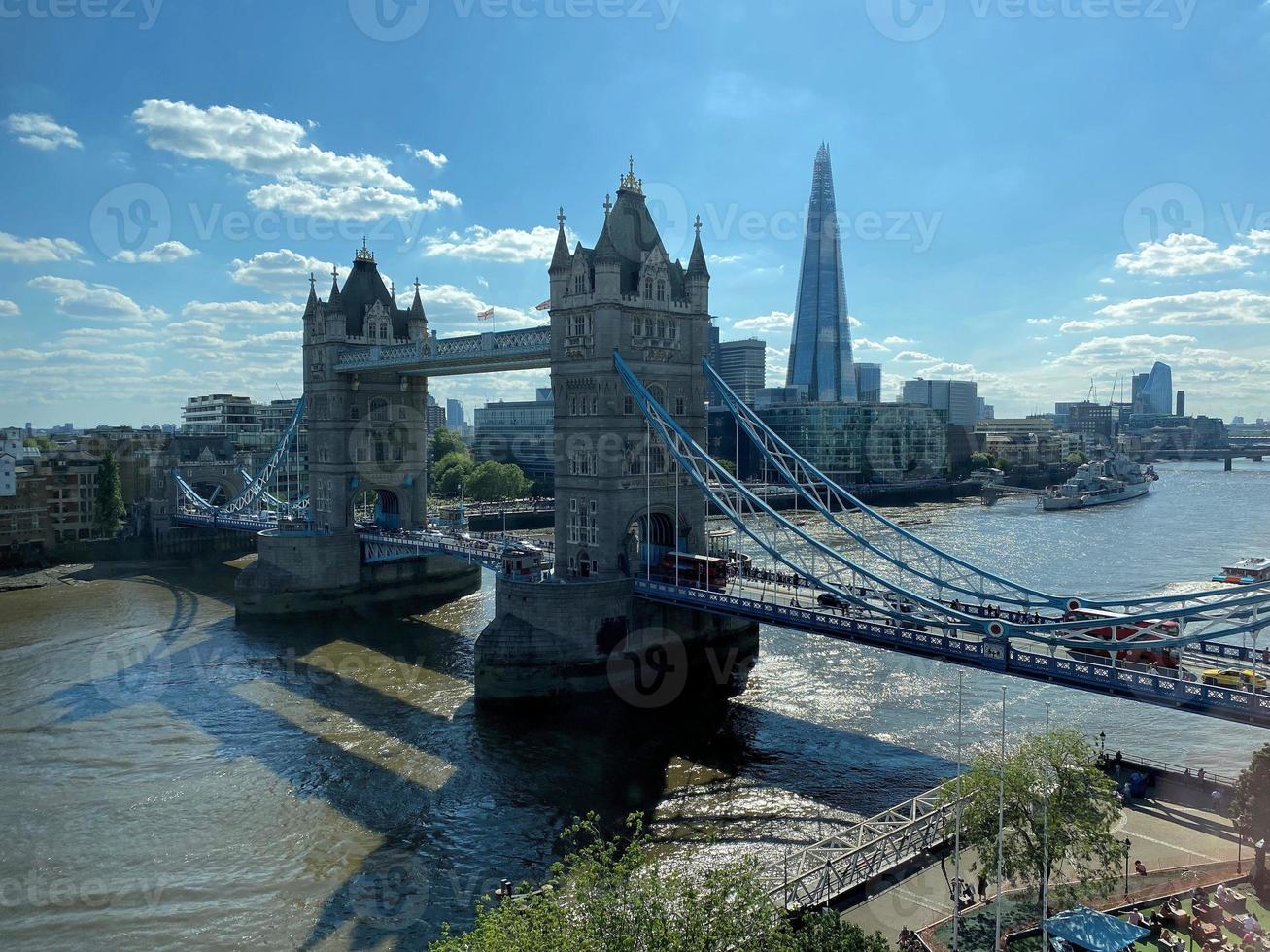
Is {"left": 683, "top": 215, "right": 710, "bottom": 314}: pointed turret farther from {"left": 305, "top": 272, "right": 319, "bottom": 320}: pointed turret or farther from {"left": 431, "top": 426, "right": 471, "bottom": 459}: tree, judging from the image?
{"left": 431, "top": 426, "right": 471, "bottom": 459}: tree

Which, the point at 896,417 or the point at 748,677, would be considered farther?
the point at 896,417

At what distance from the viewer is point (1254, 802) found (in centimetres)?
2336

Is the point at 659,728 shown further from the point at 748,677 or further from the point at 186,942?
the point at 186,942

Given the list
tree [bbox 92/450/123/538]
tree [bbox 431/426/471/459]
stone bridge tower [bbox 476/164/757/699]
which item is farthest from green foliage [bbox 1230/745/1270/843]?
tree [bbox 431/426/471/459]

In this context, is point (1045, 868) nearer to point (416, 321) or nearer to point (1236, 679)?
point (1236, 679)

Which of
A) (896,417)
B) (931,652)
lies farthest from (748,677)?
(896,417)

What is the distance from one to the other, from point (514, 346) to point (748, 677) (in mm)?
22577

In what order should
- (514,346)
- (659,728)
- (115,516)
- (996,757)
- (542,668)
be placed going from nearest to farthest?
1. (996,757)
2. (659,728)
3. (542,668)
4. (514,346)
5. (115,516)

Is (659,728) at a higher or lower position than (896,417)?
lower

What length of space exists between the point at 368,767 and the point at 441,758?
2832 mm

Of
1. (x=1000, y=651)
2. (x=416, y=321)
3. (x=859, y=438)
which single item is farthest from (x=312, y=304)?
(x=859, y=438)

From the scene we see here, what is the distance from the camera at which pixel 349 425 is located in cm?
6612

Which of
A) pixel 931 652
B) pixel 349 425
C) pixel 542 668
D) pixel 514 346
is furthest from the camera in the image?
pixel 349 425

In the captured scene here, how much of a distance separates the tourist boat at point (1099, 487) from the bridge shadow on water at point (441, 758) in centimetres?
11105
